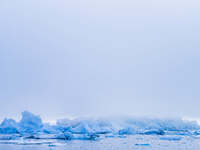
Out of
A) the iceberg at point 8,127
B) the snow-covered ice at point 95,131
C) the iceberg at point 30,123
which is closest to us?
the snow-covered ice at point 95,131

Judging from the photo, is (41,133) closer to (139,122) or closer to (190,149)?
(139,122)

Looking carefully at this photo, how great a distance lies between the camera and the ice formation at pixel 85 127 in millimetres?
23734

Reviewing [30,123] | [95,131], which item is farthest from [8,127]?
[95,131]

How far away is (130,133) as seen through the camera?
28328 millimetres

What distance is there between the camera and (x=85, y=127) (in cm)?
2455

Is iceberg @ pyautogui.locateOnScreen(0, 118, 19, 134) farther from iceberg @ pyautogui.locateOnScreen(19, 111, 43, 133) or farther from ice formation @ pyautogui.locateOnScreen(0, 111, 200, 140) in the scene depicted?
iceberg @ pyautogui.locateOnScreen(19, 111, 43, 133)

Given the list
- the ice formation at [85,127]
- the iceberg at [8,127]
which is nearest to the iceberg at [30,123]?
the ice formation at [85,127]

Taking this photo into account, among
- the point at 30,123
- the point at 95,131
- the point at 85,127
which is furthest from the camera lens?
the point at 95,131

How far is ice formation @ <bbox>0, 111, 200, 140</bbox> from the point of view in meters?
23.7

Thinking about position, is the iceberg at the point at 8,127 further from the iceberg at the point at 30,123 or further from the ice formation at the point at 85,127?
the iceberg at the point at 30,123

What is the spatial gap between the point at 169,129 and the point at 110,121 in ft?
23.7

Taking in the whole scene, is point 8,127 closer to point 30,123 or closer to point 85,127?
point 30,123

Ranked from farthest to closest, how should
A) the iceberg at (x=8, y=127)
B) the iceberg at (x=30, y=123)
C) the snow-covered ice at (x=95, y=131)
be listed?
1. the iceberg at (x=30, y=123)
2. the iceberg at (x=8, y=127)
3. the snow-covered ice at (x=95, y=131)

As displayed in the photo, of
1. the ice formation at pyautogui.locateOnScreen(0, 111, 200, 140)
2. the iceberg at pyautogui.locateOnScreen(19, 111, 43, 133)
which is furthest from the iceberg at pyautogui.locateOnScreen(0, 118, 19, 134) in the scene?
the iceberg at pyautogui.locateOnScreen(19, 111, 43, 133)
